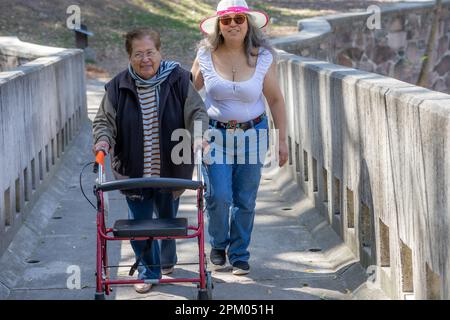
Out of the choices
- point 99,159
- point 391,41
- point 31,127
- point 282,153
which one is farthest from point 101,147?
point 391,41

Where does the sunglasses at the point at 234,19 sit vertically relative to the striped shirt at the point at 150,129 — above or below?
above

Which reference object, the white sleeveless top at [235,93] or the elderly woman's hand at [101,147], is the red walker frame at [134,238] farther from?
the white sleeveless top at [235,93]

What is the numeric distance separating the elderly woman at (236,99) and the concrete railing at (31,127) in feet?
5.23

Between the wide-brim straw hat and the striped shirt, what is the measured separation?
3.25 ft

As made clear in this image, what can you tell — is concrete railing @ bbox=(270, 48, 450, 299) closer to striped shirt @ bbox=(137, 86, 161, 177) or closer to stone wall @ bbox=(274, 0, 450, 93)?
striped shirt @ bbox=(137, 86, 161, 177)

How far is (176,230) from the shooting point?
240 inches

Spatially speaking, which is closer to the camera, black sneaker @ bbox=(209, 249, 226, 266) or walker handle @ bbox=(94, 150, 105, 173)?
walker handle @ bbox=(94, 150, 105, 173)

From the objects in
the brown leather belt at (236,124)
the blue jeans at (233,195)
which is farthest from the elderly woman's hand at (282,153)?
the brown leather belt at (236,124)

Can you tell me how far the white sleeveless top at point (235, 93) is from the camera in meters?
7.60

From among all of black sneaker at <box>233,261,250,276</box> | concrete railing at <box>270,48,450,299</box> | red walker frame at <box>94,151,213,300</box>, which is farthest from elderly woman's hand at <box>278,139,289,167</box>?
red walker frame at <box>94,151,213,300</box>

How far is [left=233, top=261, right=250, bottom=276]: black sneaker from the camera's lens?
7820 millimetres

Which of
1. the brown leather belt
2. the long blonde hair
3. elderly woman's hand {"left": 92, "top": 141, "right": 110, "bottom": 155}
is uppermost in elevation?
the long blonde hair

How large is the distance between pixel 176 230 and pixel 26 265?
2.37 m

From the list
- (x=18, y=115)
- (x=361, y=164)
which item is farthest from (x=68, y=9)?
(x=361, y=164)
